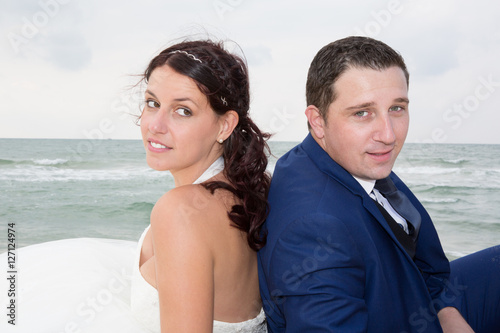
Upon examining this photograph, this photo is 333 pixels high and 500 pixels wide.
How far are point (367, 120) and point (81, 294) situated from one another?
1.71m

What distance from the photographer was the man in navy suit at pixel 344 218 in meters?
1.54

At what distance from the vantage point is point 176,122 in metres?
1.98

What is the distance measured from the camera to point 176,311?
1.68 meters

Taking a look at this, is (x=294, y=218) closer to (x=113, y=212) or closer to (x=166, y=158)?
(x=166, y=158)

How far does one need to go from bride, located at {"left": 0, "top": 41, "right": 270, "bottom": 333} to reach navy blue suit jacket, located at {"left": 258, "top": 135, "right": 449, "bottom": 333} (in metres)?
0.15

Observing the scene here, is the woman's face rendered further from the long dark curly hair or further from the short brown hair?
the short brown hair

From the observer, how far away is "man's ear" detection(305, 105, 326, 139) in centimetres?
198

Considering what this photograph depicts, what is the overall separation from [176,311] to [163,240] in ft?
0.88

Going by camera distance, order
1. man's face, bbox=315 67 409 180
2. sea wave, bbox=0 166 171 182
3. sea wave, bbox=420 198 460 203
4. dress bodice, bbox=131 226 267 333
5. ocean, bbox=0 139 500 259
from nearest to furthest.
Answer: man's face, bbox=315 67 409 180 → dress bodice, bbox=131 226 267 333 → ocean, bbox=0 139 500 259 → sea wave, bbox=420 198 460 203 → sea wave, bbox=0 166 171 182

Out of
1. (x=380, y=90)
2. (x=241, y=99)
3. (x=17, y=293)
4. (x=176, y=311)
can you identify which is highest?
(x=380, y=90)

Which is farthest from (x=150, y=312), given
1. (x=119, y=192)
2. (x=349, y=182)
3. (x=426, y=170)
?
(x=426, y=170)

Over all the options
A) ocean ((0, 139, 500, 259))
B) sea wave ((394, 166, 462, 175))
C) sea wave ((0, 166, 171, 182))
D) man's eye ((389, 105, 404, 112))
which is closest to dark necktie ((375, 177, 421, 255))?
man's eye ((389, 105, 404, 112))

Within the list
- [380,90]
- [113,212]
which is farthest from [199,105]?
[113,212]

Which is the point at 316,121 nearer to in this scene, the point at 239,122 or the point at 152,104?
the point at 239,122
